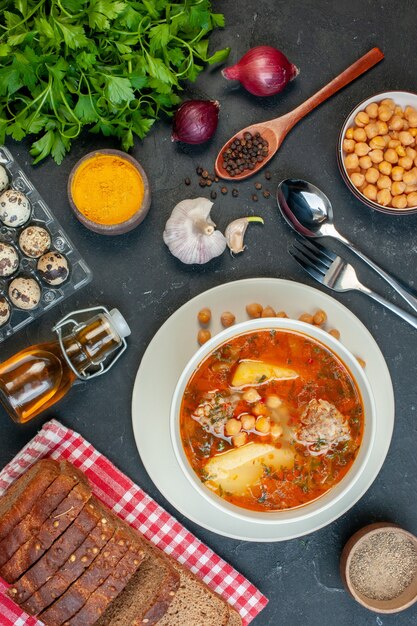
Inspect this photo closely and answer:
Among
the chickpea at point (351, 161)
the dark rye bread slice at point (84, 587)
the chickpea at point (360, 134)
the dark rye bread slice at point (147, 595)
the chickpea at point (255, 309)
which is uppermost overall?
the chickpea at point (360, 134)

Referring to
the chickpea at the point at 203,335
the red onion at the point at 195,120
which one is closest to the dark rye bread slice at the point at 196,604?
the chickpea at the point at 203,335

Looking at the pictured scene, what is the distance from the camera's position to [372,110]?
10.1ft

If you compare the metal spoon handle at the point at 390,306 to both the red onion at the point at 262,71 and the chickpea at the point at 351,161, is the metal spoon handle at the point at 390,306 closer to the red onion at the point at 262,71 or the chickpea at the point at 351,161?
the chickpea at the point at 351,161

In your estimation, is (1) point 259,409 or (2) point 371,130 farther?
(2) point 371,130

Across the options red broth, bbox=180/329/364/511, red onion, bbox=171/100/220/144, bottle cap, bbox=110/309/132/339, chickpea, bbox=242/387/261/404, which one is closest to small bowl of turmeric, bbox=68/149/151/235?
red onion, bbox=171/100/220/144

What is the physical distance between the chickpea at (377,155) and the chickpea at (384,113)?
0.13 m

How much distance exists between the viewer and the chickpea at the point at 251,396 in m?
2.76

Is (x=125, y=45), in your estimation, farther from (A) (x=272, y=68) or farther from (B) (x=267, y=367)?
(B) (x=267, y=367)

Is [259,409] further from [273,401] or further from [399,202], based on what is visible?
[399,202]

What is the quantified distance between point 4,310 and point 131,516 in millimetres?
1020

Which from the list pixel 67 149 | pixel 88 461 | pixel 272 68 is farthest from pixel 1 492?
pixel 272 68

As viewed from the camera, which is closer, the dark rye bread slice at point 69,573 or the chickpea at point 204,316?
the dark rye bread slice at point 69,573

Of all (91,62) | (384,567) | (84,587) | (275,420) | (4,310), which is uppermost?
(91,62)

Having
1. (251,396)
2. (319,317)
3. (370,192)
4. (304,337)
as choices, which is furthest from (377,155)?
(251,396)
